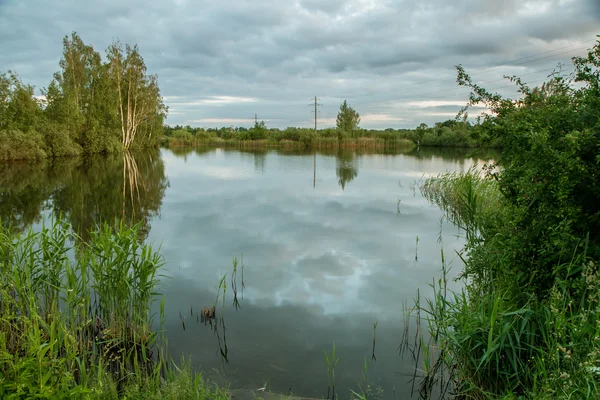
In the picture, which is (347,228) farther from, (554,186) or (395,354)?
(554,186)

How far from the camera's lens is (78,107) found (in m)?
41.8

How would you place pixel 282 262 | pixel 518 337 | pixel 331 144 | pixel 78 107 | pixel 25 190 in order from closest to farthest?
1. pixel 518 337
2. pixel 282 262
3. pixel 25 190
4. pixel 78 107
5. pixel 331 144

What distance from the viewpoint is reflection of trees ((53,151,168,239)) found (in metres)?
13.1

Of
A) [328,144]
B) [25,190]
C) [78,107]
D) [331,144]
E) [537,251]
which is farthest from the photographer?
[328,144]

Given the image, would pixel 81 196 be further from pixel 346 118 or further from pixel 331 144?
pixel 346 118

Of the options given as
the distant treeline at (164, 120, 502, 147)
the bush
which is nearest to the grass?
the bush

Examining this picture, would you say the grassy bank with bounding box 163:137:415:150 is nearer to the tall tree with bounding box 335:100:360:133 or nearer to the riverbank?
the riverbank

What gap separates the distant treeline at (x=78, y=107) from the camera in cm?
3347

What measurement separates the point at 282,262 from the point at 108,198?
11122 millimetres

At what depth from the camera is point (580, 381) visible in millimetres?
2822

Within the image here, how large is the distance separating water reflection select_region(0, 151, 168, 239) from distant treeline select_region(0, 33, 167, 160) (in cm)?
777

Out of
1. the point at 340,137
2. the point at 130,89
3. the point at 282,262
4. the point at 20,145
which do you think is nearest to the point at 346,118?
the point at 340,137

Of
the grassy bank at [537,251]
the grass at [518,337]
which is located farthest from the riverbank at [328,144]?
the grass at [518,337]

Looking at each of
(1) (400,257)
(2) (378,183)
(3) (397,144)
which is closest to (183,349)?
(1) (400,257)
